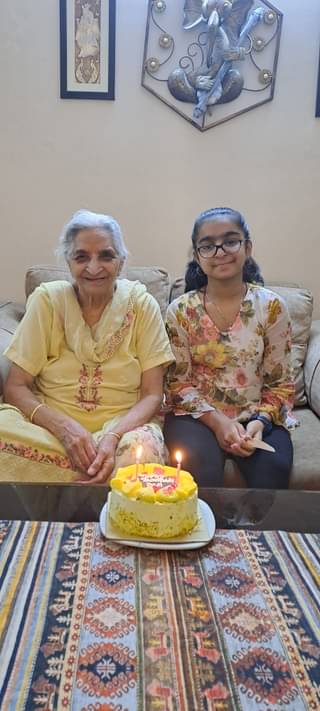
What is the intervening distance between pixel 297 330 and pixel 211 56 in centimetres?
118

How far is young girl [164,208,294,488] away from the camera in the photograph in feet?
5.18

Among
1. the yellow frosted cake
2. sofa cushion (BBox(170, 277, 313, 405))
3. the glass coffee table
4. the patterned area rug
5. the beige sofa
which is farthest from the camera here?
sofa cushion (BBox(170, 277, 313, 405))

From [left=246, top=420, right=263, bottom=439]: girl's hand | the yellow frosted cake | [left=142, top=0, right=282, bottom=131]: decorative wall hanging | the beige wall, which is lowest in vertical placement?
[left=246, top=420, right=263, bottom=439]: girl's hand

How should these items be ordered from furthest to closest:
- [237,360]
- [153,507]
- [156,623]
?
1. [237,360]
2. [153,507]
3. [156,623]

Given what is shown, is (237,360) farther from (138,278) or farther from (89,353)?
(138,278)

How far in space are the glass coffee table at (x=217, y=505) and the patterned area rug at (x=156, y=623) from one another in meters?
0.05

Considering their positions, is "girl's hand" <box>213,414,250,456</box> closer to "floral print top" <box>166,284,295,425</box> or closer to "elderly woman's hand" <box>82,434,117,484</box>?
"floral print top" <box>166,284,295,425</box>

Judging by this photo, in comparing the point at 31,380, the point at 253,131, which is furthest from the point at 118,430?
the point at 253,131

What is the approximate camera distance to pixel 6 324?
6.58 ft

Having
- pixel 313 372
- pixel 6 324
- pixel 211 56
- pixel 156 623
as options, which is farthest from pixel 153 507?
pixel 211 56

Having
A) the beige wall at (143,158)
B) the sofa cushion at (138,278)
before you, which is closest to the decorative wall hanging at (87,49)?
the beige wall at (143,158)

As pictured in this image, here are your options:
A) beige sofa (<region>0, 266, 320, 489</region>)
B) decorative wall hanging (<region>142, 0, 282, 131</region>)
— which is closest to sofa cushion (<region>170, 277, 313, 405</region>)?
beige sofa (<region>0, 266, 320, 489</region>)

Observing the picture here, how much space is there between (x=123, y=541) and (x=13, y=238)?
1.79m

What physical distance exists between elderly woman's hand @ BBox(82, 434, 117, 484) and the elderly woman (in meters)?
0.10
